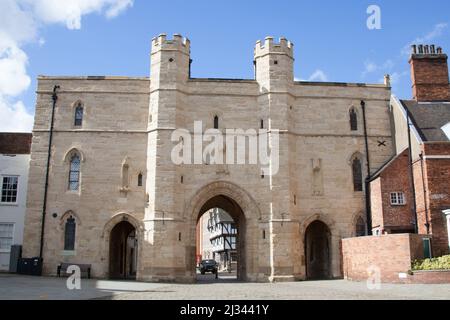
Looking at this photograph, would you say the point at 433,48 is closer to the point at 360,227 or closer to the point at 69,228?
the point at 360,227

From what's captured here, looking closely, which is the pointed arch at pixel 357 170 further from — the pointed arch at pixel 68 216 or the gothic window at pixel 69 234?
the gothic window at pixel 69 234

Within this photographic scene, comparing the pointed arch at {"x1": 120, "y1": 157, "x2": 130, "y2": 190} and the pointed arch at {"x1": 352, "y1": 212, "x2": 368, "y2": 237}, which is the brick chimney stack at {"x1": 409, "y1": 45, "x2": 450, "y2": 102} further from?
the pointed arch at {"x1": 120, "y1": 157, "x2": 130, "y2": 190}

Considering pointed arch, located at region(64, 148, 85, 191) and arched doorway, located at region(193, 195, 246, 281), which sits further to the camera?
arched doorway, located at region(193, 195, 246, 281)

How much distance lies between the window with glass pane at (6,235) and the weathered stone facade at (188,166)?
8.24 feet

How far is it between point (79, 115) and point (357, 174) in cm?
1650

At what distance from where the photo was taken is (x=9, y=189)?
29.4 metres

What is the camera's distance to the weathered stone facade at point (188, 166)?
26125 mm

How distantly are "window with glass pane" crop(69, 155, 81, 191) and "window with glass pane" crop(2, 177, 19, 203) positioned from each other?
4.37m

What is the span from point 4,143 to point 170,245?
559 inches

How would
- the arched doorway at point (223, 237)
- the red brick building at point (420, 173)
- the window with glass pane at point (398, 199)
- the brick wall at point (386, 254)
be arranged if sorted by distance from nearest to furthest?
the brick wall at point (386, 254)
the red brick building at point (420, 173)
the window with glass pane at point (398, 199)
the arched doorway at point (223, 237)

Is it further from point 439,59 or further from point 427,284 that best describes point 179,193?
point 439,59

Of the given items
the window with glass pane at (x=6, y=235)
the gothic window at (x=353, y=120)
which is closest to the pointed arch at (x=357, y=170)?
the gothic window at (x=353, y=120)

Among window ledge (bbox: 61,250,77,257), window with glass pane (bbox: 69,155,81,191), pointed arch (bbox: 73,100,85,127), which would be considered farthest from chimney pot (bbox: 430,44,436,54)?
window ledge (bbox: 61,250,77,257)

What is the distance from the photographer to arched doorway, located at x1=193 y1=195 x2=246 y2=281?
2847 cm
